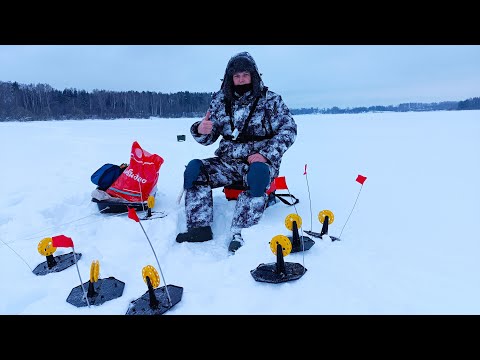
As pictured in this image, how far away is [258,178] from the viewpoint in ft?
9.57

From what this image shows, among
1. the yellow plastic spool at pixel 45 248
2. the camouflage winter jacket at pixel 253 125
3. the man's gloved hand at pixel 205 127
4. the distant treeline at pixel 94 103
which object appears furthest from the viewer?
the distant treeline at pixel 94 103

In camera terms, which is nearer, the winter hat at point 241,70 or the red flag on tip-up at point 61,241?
the red flag on tip-up at point 61,241

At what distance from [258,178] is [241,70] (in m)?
1.25

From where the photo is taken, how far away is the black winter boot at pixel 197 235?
2.91 meters

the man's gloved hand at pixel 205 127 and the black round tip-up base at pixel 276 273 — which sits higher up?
the man's gloved hand at pixel 205 127

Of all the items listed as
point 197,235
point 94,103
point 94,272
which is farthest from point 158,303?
point 94,103

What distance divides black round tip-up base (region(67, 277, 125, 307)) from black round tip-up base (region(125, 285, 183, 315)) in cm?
21

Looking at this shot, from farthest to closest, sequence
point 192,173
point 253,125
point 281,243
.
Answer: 1. point 253,125
2. point 192,173
3. point 281,243

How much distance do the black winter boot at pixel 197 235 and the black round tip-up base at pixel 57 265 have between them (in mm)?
887

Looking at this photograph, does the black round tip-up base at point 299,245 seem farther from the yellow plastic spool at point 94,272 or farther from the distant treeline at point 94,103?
the distant treeline at point 94,103

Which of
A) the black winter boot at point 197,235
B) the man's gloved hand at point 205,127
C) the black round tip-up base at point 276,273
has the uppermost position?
the man's gloved hand at point 205,127

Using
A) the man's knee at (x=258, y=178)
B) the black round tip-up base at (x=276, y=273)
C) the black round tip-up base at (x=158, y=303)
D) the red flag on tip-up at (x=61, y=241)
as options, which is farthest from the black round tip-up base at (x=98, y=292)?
the man's knee at (x=258, y=178)

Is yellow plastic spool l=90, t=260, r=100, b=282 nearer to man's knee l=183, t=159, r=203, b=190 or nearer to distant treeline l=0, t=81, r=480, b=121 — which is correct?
man's knee l=183, t=159, r=203, b=190

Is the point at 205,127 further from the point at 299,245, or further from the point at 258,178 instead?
the point at 299,245
